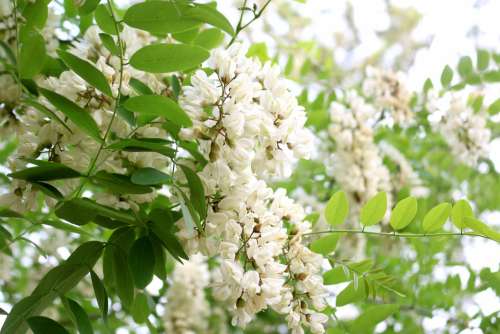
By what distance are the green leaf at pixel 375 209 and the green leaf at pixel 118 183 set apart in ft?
1.19

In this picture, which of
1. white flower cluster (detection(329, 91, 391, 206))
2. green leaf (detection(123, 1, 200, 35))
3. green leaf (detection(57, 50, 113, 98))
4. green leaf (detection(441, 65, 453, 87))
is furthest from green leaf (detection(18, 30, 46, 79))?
green leaf (detection(441, 65, 453, 87))

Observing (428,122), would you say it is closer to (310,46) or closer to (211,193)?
(310,46)

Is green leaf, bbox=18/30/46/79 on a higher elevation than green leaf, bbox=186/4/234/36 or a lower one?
lower

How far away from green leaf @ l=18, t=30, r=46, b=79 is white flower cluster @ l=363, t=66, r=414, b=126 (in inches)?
49.9

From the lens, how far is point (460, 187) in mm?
2232

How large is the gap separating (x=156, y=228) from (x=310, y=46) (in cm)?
113

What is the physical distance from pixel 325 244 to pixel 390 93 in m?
1.00

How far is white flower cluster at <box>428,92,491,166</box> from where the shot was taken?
1.77 m

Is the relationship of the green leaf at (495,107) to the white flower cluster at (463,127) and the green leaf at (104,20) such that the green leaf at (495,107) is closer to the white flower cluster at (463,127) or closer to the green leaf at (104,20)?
the white flower cluster at (463,127)

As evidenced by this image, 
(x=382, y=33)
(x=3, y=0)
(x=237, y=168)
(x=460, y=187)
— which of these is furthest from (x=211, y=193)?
(x=382, y=33)

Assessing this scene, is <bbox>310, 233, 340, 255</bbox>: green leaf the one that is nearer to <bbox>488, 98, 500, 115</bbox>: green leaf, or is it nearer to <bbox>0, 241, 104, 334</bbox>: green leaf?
<bbox>0, 241, 104, 334</bbox>: green leaf

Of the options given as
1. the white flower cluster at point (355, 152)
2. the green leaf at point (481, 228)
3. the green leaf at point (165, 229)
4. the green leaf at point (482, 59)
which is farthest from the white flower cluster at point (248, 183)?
the green leaf at point (482, 59)

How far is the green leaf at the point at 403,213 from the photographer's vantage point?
1009 mm

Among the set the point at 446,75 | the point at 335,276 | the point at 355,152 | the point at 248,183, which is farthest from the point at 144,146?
the point at 446,75
